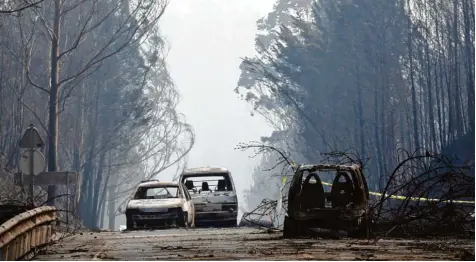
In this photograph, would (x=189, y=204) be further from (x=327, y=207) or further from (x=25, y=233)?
(x=25, y=233)

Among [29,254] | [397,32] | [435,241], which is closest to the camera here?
[29,254]

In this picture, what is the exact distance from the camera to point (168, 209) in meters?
31.6

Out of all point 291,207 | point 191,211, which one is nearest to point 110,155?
point 191,211

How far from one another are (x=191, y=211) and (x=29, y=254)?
54.9 ft

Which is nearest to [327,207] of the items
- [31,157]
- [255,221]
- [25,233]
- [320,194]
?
[320,194]

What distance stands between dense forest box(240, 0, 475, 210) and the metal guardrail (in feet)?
95.7

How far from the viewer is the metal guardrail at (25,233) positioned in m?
14.0

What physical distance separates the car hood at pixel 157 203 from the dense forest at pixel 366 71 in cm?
1696

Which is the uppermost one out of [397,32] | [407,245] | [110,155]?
[397,32]

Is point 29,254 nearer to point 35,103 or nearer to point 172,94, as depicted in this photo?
point 35,103

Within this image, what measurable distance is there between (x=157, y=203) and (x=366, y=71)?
2561cm

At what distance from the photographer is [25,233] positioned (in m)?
16.0

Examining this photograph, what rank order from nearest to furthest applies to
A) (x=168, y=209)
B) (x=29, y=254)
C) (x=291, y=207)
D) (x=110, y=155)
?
1. (x=29, y=254)
2. (x=291, y=207)
3. (x=168, y=209)
4. (x=110, y=155)

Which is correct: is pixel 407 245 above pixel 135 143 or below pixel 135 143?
below
